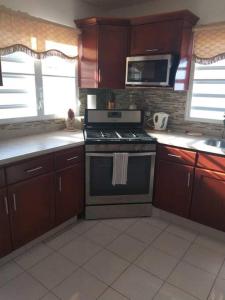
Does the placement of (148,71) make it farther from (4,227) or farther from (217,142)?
(4,227)

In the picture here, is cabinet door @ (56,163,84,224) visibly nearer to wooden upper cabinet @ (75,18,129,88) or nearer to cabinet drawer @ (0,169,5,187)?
cabinet drawer @ (0,169,5,187)

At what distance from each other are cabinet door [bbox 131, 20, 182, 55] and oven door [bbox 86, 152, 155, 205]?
→ 1.13m

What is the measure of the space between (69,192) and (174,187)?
109 cm

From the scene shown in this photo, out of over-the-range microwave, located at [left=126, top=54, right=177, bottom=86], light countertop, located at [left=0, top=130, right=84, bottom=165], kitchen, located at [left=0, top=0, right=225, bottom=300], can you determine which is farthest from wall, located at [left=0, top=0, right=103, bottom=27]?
light countertop, located at [left=0, top=130, right=84, bottom=165]

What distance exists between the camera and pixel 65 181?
230cm

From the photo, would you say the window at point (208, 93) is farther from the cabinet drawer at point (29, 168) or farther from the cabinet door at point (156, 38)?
the cabinet drawer at point (29, 168)

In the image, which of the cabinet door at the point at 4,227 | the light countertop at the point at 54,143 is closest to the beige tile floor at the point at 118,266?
the cabinet door at the point at 4,227

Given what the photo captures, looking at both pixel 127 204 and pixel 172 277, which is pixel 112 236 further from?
pixel 172 277

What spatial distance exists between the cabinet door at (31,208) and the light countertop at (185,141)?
4.07 feet

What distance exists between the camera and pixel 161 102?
3055 mm

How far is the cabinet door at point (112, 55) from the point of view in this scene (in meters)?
2.65

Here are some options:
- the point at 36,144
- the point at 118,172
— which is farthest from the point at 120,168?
the point at 36,144

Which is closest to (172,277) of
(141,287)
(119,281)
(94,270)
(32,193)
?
(141,287)

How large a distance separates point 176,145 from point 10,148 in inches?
61.1
